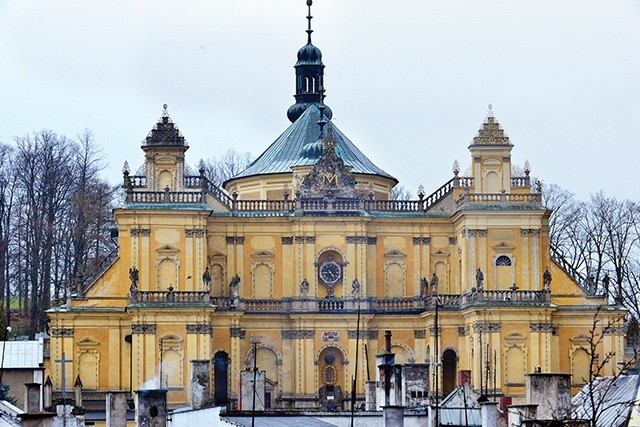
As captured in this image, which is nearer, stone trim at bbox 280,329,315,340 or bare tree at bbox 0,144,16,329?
stone trim at bbox 280,329,315,340

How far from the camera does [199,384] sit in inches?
2557

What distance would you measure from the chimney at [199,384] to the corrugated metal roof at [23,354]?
18.8 metres

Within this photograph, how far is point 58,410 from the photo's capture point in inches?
2477

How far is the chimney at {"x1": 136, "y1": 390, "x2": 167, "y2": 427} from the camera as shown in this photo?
5288 centimetres

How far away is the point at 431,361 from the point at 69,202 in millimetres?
31725

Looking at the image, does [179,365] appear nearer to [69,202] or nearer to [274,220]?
[274,220]

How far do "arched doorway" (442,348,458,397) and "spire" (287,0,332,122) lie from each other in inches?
753

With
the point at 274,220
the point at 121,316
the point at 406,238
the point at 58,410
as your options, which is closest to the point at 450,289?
the point at 406,238

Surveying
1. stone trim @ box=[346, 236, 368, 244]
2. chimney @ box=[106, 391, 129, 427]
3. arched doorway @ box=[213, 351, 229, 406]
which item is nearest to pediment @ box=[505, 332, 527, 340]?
stone trim @ box=[346, 236, 368, 244]

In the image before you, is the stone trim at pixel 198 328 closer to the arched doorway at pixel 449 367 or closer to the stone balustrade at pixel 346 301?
the stone balustrade at pixel 346 301

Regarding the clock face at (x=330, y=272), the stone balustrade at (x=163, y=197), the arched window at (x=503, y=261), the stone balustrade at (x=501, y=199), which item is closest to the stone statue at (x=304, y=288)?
the clock face at (x=330, y=272)

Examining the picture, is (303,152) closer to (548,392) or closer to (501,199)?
(501,199)

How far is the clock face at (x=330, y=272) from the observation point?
288 feet

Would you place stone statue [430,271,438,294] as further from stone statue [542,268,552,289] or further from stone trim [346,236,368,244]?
stone statue [542,268,552,289]
